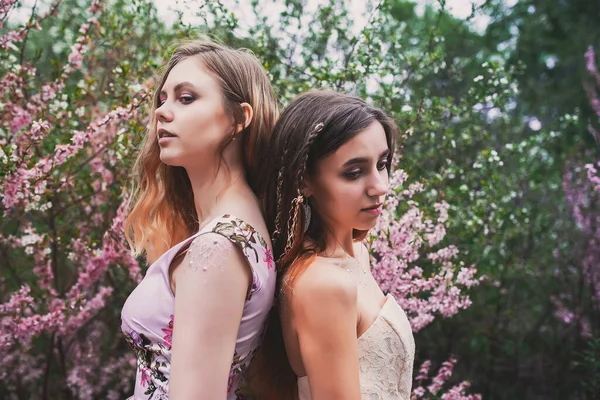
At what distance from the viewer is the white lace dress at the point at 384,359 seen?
172 centimetres

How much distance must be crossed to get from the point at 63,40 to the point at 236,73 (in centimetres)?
326

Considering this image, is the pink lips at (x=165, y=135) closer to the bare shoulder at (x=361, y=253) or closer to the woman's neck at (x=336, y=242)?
the woman's neck at (x=336, y=242)

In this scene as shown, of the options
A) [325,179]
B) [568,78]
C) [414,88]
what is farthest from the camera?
[568,78]

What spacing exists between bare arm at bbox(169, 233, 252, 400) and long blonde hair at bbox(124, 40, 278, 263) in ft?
1.14

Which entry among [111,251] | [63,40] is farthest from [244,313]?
[63,40]

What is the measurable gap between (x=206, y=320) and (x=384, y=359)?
54 centimetres

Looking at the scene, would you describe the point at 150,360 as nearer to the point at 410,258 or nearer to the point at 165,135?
the point at 165,135

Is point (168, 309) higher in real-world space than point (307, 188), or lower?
lower

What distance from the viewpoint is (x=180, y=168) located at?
1984 millimetres

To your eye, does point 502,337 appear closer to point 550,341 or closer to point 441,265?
point 550,341

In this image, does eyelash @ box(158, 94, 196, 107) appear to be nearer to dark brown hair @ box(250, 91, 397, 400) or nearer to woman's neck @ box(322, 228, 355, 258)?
dark brown hair @ box(250, 91, 397, 400)

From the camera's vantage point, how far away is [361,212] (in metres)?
1.68

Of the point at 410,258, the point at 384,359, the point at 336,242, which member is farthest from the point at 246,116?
the point at 410,258

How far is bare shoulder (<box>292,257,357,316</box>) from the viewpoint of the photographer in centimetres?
153
